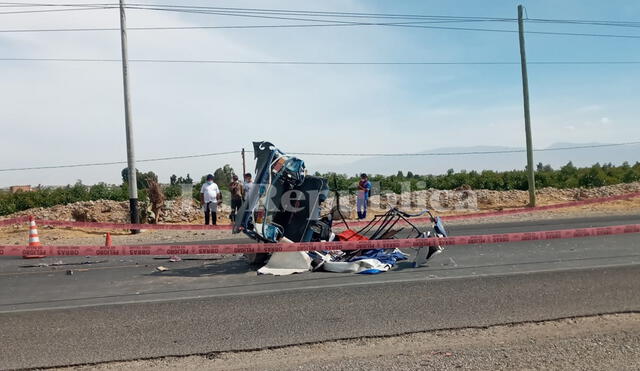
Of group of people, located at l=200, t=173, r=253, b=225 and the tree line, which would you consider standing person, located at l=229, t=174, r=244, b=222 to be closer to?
group of people, located at l=200, t=173, r=253, b=225

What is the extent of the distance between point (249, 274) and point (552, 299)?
15.4 feet

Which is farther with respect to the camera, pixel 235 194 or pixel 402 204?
pixel 402 204

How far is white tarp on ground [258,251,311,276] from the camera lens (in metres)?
8.73

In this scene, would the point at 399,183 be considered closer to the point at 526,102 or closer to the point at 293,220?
the point at 526,102

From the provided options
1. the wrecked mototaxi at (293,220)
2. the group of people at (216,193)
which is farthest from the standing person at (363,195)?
the wrecked mototaxi at (293,220)

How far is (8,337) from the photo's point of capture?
5734 mm

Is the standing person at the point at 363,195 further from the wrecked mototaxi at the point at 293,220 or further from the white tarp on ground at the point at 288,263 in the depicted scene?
the white tarp on ground at the point at 288,263

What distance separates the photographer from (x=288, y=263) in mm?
8797

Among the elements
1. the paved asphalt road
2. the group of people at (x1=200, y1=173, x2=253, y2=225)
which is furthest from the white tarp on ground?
the group of people at (x1=200, y1=173, x2=253, y2=225)

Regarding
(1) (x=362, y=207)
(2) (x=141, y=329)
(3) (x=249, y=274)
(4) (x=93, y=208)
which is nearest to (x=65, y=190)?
(4) (x=93, y=208)

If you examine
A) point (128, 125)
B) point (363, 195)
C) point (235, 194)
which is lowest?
point (363, 195)

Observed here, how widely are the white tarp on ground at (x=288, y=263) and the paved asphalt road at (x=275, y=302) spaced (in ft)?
A: 1.14

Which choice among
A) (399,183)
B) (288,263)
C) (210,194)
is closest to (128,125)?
(210,194)

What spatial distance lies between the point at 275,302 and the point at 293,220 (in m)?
2.90
